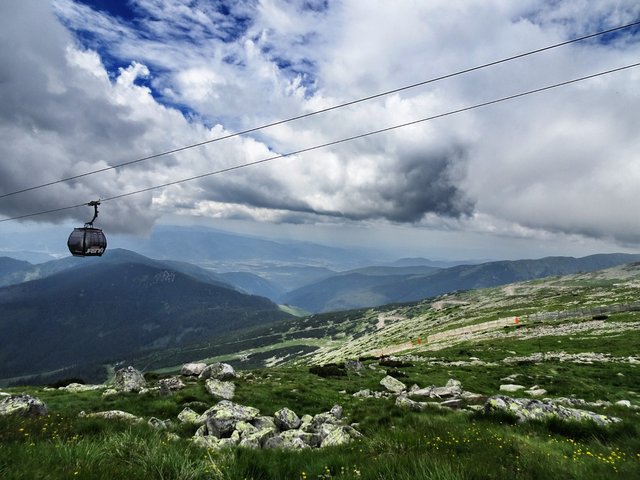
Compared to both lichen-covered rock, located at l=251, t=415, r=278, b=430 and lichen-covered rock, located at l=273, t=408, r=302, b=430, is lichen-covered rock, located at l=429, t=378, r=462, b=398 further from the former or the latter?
lichen-covered rock, located at l=251, t=415, r=278, b=430

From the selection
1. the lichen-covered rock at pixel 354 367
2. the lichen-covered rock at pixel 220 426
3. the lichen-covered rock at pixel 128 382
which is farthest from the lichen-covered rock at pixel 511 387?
the lichen-covered rock at pixel 128 382

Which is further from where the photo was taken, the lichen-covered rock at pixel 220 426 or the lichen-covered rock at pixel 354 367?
the lichen-covered rock at pixel 354 367

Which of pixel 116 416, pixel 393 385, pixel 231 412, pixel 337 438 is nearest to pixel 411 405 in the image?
pixel 337 438

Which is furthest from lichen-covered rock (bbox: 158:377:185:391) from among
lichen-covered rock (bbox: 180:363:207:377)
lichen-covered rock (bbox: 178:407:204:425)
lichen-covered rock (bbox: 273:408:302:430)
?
lichen-covered rock (bbox: 273:408:302:430)

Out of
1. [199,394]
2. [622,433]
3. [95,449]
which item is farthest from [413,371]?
[95,449]

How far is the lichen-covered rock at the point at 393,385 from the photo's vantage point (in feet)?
93.1

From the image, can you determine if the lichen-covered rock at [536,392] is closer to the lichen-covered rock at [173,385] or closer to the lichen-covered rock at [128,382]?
the lichen-covered rock at [173,385]

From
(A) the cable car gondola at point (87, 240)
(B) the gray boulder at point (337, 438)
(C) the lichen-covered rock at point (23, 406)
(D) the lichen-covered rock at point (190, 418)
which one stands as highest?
(A) the cable car gondola at point (87, 240)

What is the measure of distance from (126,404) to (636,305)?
10739 centimetres

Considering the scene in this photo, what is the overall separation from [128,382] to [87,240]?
11509mm

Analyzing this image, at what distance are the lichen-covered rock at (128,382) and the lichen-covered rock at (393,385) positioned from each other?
18.9 m

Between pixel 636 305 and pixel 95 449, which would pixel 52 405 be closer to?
pixel 95 449

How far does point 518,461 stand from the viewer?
7.41 m

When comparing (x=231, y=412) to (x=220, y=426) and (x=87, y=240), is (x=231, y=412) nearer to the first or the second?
(x=220, y=426)
